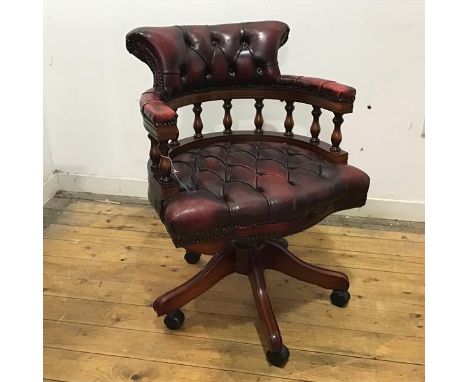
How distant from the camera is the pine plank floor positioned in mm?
1315

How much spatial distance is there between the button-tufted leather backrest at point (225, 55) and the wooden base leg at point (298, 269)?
1.96 feet

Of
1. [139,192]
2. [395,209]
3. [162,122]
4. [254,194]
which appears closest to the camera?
[162,122]

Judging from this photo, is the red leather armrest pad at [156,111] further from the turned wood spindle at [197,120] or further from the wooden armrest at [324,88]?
the wooden armrest at [324,88]

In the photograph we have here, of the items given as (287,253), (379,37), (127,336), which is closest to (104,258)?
(127,336)

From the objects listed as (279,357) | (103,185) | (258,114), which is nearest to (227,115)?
(258,114)

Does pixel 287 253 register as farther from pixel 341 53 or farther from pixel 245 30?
pixel 341 53

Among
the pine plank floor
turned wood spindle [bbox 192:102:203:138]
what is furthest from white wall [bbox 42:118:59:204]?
turned wood spindle [bbox 192:102:203:138]

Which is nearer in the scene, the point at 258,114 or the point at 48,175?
the point at 258,114

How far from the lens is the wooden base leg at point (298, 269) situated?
1.53 m

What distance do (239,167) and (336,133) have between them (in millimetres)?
321

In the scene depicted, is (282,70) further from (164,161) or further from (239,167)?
(164,161)

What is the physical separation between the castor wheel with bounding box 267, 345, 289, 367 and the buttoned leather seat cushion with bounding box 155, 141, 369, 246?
376mm

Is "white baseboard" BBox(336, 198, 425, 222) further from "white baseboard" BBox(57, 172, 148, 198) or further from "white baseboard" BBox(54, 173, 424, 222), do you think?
"white baseboard" BBox(57, 172, 148, 198)

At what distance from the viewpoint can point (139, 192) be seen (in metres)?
2.29
